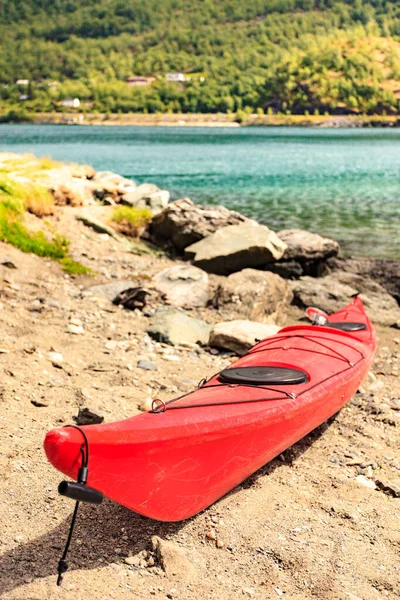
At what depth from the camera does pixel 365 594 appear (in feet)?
12.6

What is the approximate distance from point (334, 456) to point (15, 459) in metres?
2.74

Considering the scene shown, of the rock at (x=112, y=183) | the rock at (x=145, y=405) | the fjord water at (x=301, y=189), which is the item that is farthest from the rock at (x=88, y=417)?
the fjord water at (x=301, y=189)

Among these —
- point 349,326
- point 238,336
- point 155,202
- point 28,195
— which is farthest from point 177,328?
point 155,202

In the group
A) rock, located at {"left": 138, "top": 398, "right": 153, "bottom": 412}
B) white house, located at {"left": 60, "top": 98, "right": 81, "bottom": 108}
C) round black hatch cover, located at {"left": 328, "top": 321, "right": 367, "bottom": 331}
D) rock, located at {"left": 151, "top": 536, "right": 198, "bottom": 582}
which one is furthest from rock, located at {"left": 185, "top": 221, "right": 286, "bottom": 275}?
white house, located at {"left": 60, "top": 98, "right": 81, "bottom": 108}

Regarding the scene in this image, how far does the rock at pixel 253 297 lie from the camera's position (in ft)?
32.4

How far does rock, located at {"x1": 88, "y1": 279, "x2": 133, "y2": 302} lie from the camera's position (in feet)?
32.0

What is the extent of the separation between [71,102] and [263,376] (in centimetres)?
17725

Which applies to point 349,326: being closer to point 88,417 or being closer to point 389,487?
point 389,487

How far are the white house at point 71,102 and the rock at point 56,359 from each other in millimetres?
170249

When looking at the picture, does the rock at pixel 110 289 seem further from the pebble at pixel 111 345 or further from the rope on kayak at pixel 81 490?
the rope on kayak at pixel 81 490

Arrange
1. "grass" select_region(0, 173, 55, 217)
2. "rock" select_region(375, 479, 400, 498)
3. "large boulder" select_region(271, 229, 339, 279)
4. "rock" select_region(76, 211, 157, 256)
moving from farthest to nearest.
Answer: "rock" select_region(76, 211, 157, 256), "large boulder" select_region(271, 229, 339, 279), "grass" select_region(0, 173, 55, 217), "rock" select_region(375, 479, 400, 498)

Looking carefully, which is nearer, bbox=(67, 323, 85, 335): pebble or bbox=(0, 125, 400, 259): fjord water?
bbox=(67, 323, 85, 335): pebble

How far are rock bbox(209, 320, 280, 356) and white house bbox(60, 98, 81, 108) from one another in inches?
6664

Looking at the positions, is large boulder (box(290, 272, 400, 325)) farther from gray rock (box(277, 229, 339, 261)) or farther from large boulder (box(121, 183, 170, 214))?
large boulder (box(121, 183, 170, 214))
